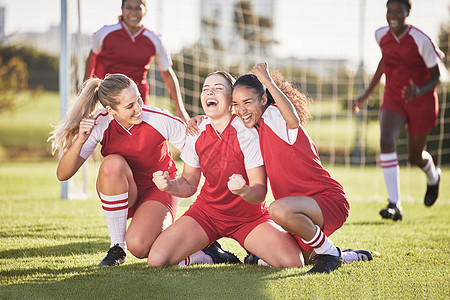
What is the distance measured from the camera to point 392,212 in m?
4.97

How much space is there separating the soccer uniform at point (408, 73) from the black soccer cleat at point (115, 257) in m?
2.88

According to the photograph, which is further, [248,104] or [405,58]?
[405,58]

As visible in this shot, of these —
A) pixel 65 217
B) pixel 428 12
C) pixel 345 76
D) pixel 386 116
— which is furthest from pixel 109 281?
pixel 345 76

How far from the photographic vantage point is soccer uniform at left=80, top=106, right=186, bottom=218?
3.42 metres

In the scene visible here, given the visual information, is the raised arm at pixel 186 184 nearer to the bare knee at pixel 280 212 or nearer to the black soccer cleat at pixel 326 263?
the bare knee at pixel 280 212

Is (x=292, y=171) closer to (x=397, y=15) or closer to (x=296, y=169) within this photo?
(x=296, y=169)

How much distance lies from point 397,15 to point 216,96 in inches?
94.2

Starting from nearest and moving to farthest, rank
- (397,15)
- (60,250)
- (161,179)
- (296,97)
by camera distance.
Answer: (161,179), (296,97), (60,250), (397,15)

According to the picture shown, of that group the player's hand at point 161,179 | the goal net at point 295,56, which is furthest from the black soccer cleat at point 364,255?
the goal net at point 295,56

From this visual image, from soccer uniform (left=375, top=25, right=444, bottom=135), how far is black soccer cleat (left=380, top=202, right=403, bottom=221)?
0.70 meters

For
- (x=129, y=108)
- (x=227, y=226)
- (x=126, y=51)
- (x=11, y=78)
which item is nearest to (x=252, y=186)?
(x=227, y=226)

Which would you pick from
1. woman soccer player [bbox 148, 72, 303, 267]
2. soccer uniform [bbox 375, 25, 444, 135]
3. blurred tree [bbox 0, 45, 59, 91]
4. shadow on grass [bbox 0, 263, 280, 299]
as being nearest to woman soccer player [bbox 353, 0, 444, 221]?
soccer uniform [bbox 375, 25, 444, 135]

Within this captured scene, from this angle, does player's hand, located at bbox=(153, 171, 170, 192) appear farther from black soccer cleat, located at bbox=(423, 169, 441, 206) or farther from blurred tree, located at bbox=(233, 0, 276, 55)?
blurred tree, located at bbox=(233, 0, 276, 55)

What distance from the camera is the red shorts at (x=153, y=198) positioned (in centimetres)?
349
